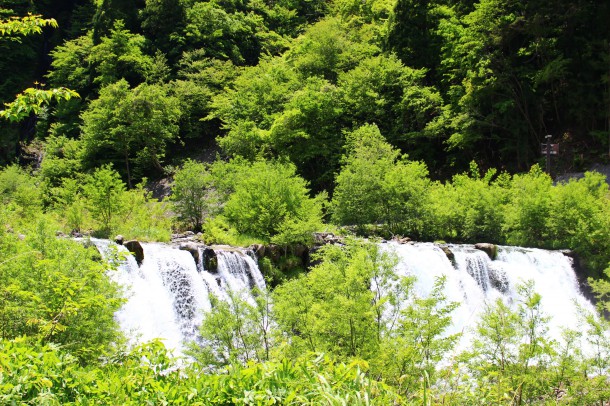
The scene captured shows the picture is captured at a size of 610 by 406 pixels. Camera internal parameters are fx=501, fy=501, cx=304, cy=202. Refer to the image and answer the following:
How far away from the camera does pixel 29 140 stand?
40375mm

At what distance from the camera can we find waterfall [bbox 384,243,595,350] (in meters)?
16.2

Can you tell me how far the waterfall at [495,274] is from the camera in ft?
53.3

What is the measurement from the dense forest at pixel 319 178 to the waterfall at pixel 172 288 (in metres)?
1.71

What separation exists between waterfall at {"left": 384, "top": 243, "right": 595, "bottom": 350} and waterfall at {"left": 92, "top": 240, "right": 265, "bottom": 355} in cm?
529

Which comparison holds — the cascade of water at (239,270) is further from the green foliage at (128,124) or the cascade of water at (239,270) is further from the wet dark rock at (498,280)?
the green foliage at (128,124)

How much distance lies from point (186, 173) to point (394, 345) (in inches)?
646

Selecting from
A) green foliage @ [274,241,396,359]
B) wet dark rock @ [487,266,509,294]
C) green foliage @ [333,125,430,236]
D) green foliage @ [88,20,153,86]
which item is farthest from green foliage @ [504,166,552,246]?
green foliage @ [88,20,153,86]

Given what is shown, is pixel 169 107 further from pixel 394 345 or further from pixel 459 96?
pixel 394 345

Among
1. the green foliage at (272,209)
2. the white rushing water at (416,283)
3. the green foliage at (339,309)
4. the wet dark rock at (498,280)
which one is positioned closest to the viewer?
the green foliage at (339,309)

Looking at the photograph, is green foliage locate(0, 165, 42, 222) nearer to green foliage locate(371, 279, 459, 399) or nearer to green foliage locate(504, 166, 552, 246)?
green foliage locate(371, 279, 459, 399)

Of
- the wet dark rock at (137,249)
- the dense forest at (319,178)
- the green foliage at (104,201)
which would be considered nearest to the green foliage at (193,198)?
the dense forest at (319,178)

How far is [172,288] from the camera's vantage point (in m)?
14.4

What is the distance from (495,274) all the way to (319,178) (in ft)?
44.3

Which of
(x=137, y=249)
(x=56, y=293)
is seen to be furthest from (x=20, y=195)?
(x=56, y=293)
